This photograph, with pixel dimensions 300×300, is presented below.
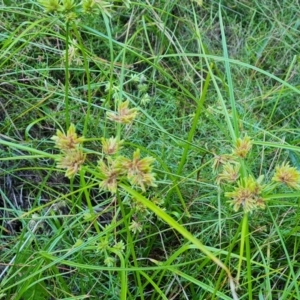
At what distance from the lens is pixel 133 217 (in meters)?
1.06

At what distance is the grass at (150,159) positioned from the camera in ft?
2.92

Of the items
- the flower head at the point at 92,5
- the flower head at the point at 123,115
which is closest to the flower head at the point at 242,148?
the flower head at the point at 123,115

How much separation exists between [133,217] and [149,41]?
57 centimetres

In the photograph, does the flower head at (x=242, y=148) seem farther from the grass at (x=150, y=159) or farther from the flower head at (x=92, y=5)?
the flower head at (x=92, y=5)

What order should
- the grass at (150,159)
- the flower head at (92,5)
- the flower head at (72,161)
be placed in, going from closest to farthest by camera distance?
the flower head at (72,161) → the flower head at (92,5) → the grass at (150,159)

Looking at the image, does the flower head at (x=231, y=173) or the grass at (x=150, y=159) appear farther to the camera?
the grass at (x=150, y=159)

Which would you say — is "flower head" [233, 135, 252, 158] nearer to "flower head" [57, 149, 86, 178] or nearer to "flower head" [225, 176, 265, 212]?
"flower head" [225, 176, 265, 212]

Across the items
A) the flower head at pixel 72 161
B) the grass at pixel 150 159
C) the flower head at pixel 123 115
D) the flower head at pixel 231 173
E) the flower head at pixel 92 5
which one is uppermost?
the flower head at pixel 92 5

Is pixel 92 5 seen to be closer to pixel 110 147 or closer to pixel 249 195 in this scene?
pixel 110 147

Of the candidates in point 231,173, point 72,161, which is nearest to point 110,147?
point 72,161

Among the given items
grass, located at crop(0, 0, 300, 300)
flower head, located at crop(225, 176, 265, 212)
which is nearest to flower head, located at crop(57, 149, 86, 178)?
grass, located at crop(0, 0, 300, 300)

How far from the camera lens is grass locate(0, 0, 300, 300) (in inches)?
35.0

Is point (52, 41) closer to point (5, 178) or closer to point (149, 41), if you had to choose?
point (149, 41)

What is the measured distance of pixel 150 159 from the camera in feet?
2.13
